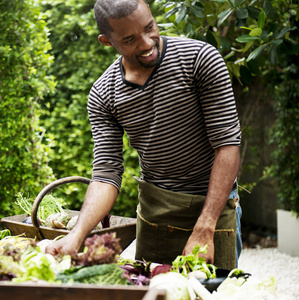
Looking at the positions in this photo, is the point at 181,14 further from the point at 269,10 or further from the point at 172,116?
the point at 172,116

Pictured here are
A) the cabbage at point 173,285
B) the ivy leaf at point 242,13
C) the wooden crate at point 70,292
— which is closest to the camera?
the wooden crate at point 70,292

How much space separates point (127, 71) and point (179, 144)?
404mm

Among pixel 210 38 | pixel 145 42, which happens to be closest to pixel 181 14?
pixel 210 38

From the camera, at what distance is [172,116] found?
1913mm

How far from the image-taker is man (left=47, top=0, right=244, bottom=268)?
179cm

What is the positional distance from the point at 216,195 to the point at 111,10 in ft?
2.70

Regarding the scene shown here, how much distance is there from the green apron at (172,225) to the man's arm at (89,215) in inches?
8.3

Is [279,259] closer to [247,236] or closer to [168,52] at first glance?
[247,236]

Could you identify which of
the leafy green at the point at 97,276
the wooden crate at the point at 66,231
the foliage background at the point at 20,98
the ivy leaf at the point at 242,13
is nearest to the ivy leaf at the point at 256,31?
the ivy leaf at the point at 242,13

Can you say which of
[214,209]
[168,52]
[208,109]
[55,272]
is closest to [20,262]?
[55,272]

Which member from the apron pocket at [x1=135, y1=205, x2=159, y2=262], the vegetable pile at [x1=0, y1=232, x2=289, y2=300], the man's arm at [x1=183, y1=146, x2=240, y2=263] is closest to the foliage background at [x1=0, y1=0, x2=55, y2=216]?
the apron pocket at [x1=135, y1=205, x2=159, y2=262]

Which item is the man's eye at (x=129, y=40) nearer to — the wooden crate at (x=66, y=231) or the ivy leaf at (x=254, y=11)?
the wooden crate at (x=66, y=231)

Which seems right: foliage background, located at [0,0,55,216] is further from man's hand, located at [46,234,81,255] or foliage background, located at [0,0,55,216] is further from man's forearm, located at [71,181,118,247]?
man's hand, located at [46,234,81,255]

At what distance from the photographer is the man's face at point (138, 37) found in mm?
1763
